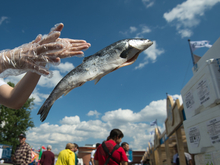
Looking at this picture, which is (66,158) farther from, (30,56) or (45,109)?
(30,56)

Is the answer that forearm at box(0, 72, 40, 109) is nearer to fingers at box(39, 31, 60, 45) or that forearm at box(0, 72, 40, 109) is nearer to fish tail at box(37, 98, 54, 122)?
fish tail at box(37, 98, 54, 122)

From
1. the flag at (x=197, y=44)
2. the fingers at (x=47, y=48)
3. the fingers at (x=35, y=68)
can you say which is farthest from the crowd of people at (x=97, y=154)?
the flag at (x=197, y=44)

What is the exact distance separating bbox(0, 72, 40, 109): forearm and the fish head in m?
1.01

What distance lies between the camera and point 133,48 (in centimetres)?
180

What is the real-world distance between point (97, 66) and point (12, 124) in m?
31.0

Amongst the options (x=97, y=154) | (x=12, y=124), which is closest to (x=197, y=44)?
(x=97, y=154)

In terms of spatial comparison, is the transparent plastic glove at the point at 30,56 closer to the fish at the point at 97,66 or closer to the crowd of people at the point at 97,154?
the fish at the point at 97,66

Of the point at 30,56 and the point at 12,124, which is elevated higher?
the point at 12,124

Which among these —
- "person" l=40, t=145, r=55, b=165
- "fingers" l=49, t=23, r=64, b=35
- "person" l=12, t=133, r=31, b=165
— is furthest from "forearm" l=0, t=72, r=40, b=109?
"person" l=40, t=145, r=55, b=165

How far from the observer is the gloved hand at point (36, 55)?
1.55 metres

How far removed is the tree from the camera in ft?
87.1

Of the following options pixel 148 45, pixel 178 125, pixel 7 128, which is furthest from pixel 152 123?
pixel 148 45

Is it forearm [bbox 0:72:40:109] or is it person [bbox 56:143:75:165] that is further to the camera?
person [bbox 56:143:75:165]

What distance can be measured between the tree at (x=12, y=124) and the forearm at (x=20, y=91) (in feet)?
92.1
